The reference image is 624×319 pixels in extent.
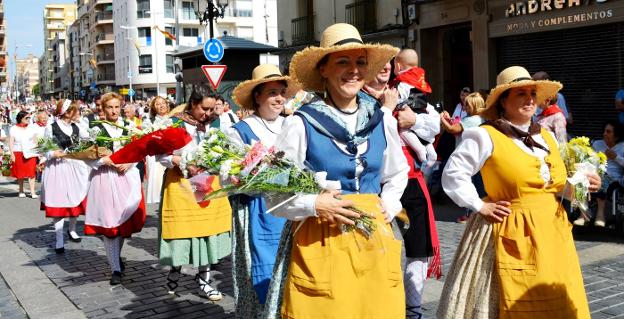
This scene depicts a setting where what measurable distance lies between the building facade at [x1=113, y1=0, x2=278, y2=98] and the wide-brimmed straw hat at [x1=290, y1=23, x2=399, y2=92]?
6586 cm

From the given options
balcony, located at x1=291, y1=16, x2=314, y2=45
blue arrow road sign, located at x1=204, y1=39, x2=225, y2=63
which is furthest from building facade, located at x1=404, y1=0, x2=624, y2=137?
balcony, located at x1=291, y1=16, x2=314, y2=45

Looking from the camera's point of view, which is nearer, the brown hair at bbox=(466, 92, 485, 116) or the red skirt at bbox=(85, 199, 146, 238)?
the red skirt at bbox=(85, 199, 146, 238)

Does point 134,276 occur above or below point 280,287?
below

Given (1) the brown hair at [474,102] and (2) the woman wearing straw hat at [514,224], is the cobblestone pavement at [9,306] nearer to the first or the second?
(2) the woman wearing straw hat at [514,224]

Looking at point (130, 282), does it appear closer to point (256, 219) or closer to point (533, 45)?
point (256, 219)

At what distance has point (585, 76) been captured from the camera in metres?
14.8

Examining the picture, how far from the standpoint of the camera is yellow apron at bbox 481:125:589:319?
3996 millimetres

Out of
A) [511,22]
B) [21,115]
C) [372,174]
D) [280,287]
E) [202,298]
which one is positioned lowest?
[202,298]

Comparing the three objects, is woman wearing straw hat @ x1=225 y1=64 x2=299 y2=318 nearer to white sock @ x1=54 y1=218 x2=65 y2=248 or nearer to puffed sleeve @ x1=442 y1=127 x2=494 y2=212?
puffed sleeve @ x1=442 y1=127 x2=494 y2=212

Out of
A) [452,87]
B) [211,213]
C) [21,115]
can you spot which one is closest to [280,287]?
[211,213]

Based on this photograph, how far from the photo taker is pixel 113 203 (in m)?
7.48

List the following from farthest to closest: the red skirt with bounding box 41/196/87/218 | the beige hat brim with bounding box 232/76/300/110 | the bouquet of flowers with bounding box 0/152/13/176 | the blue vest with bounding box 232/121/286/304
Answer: the bouquet of flowers with bounding box 0/152/13/176 → the red skirt with bounding box 41/196/87/218 → the beige hat brim with bounding box 232/76/300/110 → the blue vest with bounding box 232/121/286/304

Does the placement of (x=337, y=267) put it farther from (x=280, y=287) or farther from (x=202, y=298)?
(x=202, y=298)

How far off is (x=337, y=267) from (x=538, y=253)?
135 cm
